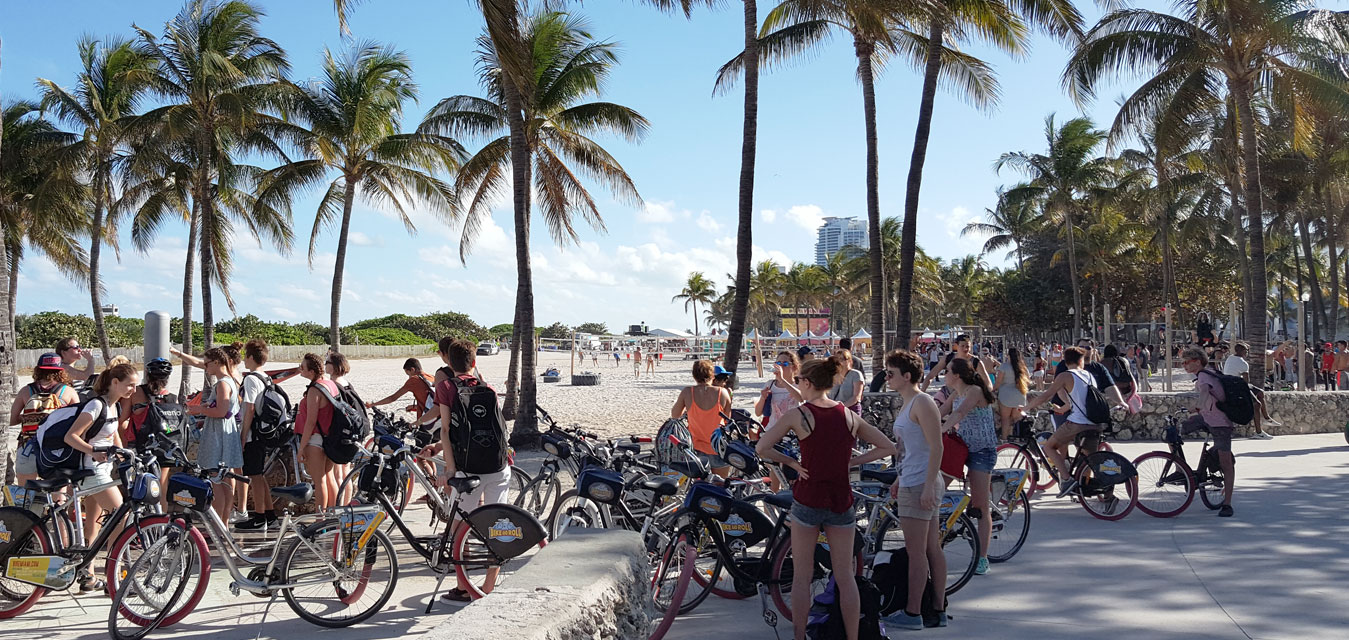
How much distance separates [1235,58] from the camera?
1669 centimetres

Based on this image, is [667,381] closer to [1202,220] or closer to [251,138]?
[251,138]

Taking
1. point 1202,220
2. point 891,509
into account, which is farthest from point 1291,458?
point 1202,220

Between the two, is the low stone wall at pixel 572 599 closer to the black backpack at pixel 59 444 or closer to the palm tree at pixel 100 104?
the black backpack at pixel 59 444

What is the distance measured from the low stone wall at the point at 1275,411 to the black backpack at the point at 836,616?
954 cm

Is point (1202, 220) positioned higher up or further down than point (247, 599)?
higher up

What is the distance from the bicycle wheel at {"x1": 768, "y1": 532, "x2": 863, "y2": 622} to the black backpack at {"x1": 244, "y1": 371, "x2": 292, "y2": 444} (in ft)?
14.0

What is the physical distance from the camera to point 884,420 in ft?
45.4

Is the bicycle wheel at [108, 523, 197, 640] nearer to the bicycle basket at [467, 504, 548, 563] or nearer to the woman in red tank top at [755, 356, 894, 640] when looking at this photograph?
the bicycle basket at [467, 504, 548, 563]

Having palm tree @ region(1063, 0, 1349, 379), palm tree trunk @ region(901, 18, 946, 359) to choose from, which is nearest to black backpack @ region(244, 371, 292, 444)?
palm tree trunk @ region(901, 18, 946, 359)

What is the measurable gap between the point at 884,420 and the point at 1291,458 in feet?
17.7

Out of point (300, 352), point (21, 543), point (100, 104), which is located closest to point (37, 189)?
point (100, 104)

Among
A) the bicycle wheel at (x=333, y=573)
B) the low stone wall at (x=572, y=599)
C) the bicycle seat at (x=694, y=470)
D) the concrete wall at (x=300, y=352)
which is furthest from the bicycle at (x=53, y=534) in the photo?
the concrete wall at (x=300, y=352)

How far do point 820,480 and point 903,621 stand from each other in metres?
1.37

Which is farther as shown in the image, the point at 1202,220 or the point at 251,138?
the point at 1202,220
